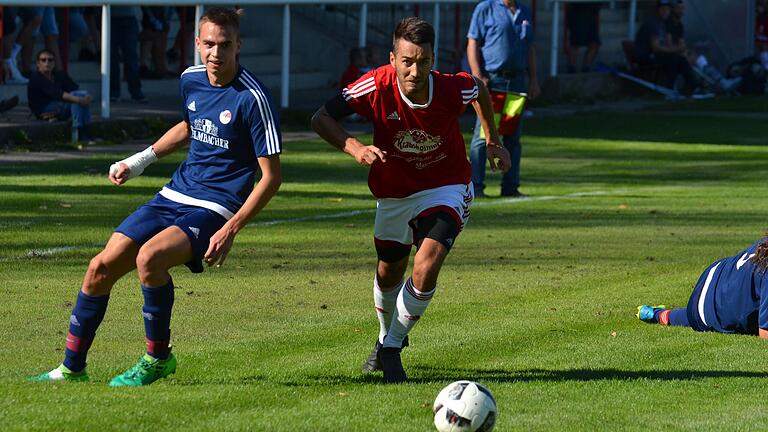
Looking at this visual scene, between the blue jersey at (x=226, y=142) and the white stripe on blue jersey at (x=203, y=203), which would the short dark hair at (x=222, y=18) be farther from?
the white stripe on blue jersey at (x=203, y=203)

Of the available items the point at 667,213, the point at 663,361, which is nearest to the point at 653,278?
the point at 663,361

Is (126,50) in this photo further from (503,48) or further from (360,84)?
(360,84)

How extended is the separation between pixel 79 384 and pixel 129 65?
14896mm

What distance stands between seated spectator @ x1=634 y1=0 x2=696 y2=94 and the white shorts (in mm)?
23379

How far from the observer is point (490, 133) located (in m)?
8.02

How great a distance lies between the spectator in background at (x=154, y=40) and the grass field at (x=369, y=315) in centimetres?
582

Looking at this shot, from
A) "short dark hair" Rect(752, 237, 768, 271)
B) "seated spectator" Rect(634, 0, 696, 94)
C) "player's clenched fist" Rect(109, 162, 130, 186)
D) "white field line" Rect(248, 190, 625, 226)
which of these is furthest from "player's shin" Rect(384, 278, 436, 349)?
"seated spectator" Rect(634, 0, 696, 94)

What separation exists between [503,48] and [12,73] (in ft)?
24.3

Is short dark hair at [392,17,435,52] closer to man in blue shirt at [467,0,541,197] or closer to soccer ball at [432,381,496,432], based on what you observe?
soccer ball at [432,381,496,432]

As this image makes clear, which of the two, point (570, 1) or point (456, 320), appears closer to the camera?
point (456, 320)

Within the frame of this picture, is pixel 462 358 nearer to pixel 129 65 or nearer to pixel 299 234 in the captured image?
pixel 299 234

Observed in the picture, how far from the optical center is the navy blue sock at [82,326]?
703cm

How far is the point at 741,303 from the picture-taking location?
884cm

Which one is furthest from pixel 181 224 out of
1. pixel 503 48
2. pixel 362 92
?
pixel 503 48
